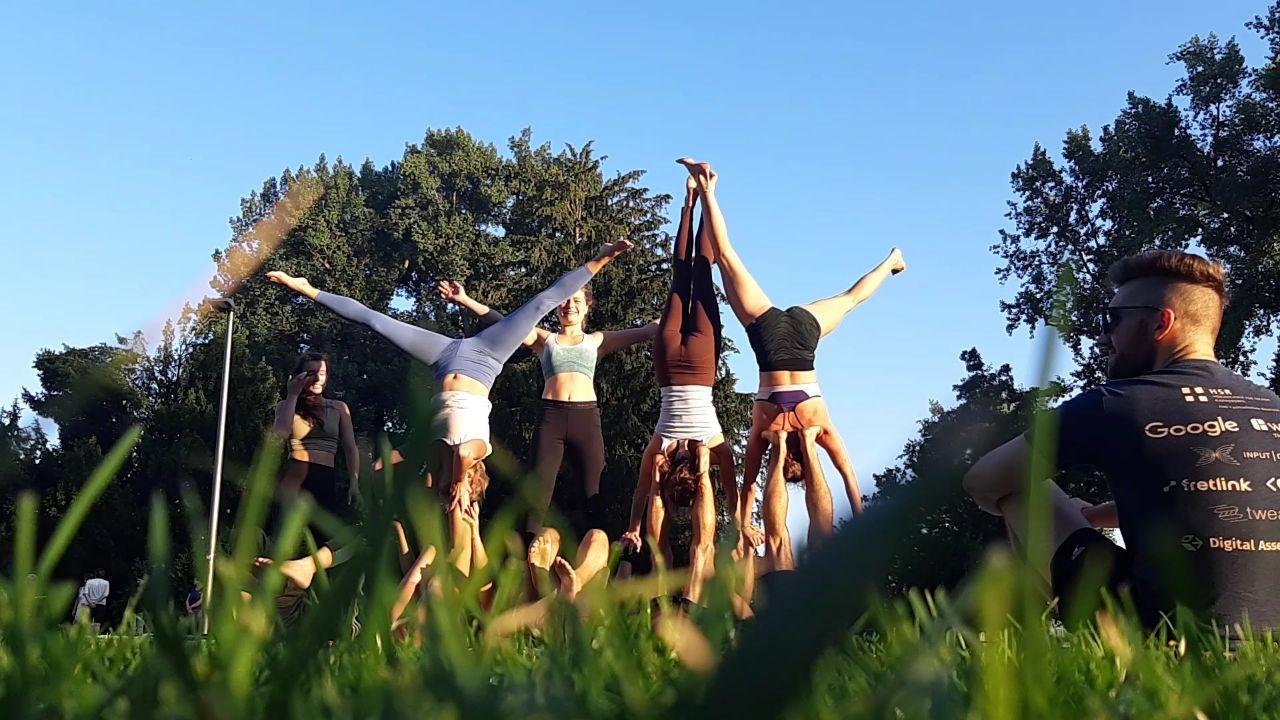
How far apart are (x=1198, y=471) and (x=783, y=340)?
4334 millimetres

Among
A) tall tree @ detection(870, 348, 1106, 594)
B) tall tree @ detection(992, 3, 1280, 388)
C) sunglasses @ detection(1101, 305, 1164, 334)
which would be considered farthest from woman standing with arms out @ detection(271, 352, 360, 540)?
tall tree @ detection(992, 3, 1280, 388)

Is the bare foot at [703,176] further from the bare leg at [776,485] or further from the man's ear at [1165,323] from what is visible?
the man's ear at [1165,323]

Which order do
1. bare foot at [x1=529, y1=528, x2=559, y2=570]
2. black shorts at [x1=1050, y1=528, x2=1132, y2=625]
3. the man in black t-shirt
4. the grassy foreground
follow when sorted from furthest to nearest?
bare foot at [x1=529, y1=528, x2=559, y2=570]
black shorts at [x1=1050, y1=528, x2=1132, y2=625]
the man in black t-shirt
the grassy foreground

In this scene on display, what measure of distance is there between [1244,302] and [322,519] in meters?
24.1

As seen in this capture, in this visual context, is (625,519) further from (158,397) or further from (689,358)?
(689,358)

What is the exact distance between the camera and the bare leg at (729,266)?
7398 mm

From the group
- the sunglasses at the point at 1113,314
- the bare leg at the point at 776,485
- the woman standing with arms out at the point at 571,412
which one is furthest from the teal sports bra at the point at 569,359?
the sunglasses at the point at 1113,314

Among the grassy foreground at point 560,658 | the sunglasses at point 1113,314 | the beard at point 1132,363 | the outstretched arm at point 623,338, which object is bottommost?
the grassy foreground at point 560,658

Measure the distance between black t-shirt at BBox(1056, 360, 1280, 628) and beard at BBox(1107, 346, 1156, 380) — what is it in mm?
191

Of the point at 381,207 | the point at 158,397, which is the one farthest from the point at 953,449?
the point at 381,207

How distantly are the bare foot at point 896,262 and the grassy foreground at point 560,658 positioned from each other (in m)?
6.83

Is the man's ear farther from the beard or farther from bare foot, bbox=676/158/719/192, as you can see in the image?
bare foot, bbox=676/158/719/192

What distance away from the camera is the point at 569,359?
800 centimetres

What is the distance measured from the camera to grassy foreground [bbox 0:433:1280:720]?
0.32 meters
